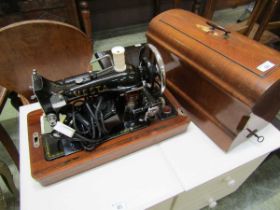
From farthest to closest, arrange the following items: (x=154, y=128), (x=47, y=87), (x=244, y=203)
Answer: (x=244, y=203) → (x=154, y=128) → (x=47, y=87)

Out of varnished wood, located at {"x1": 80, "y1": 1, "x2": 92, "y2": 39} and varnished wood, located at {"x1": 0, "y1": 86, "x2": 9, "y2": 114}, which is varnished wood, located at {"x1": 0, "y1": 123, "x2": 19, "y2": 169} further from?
varnished wood, located at {"x1": 80, "y1": 1, "x2": 92, "y2": 39}

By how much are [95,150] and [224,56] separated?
1.65 feet

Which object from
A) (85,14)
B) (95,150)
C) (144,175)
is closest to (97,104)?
(95,150)

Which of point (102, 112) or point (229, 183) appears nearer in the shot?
point (102, 112)

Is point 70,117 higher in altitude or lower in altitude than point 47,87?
lower

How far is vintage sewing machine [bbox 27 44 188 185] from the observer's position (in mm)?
595

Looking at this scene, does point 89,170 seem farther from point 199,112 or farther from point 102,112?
point 199,112

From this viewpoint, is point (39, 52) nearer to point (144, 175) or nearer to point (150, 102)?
point (150, 102)

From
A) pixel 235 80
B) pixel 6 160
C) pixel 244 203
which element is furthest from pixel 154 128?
pixel 6 160

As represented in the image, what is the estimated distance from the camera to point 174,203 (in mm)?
735

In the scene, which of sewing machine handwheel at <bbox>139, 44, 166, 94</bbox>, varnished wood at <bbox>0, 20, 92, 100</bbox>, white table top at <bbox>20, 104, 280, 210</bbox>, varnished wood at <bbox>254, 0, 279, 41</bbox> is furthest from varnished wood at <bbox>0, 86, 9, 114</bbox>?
varnished wood at <bbox>254, 0, 279, 41</bbox>

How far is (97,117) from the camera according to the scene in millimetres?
630

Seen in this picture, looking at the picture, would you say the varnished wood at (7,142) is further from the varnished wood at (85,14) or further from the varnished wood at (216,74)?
the varnished wood at (85,14)

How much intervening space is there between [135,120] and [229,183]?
449 mm
